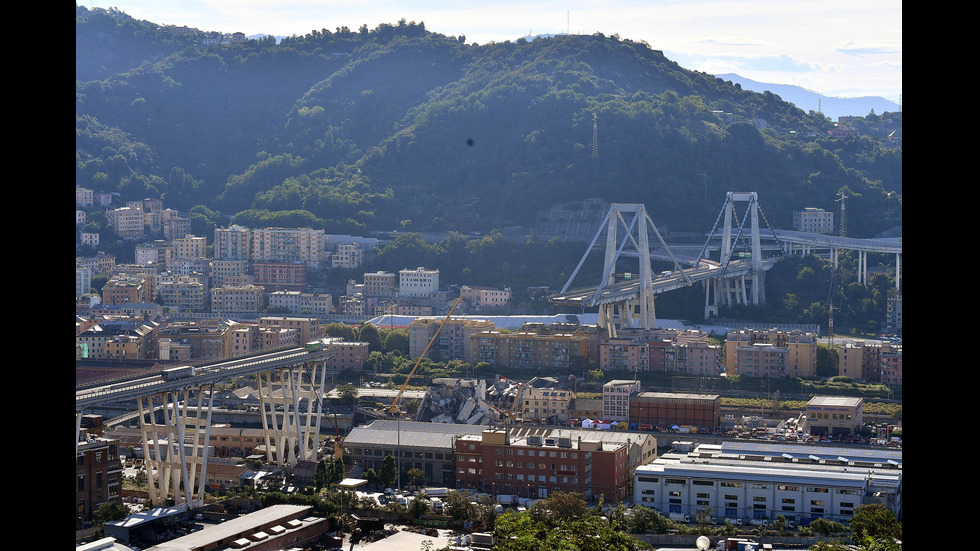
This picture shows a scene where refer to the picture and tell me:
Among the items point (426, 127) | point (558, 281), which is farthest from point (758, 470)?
point (426, 127)

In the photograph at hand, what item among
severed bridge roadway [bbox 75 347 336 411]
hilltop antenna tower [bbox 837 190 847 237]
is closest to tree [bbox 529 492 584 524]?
severed bridge roadway [bbox 75 347 336 411]

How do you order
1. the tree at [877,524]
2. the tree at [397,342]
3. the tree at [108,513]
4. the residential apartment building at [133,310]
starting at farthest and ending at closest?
1. the residential apartment building at [133,310]
2. the tree at [397,342]
3. the tree at [108,513]
4. the tree at [877,524]

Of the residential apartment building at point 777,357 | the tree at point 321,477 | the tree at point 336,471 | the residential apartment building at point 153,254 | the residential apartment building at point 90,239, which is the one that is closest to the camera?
the tree at point 321,477

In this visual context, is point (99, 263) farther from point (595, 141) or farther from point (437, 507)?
point (437, 507)

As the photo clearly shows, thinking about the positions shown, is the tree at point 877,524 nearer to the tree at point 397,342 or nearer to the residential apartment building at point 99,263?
the tree at point 397,342

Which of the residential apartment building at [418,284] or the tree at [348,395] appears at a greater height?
the residential apartment building at [418,284]

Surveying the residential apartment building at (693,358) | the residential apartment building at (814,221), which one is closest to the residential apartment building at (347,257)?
the residential apartment building at (814,221)

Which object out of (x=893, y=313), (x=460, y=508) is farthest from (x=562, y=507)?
(x=893, y=313)
